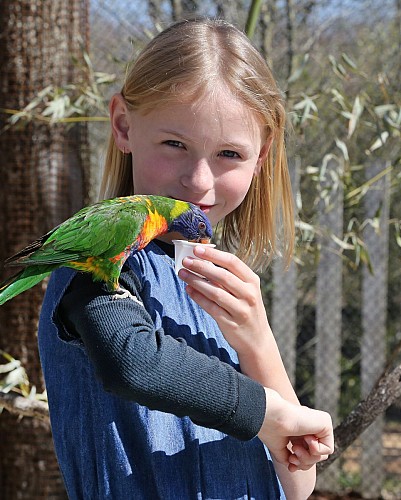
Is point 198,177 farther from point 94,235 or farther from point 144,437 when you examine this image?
point 144,437

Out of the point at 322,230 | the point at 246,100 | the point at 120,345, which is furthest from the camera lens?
the point at 322,230

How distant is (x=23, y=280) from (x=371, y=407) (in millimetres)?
828

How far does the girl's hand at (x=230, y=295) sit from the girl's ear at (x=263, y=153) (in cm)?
33

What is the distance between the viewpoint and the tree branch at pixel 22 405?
150 centimetres

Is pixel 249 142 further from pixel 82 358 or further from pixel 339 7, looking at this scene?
pixel 339 7

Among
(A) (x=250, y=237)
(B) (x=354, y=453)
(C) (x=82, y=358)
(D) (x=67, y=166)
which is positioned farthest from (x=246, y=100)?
(B) (x=354, y=453)

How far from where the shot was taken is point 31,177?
7.19 feet

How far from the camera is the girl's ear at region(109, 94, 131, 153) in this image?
3.56ft

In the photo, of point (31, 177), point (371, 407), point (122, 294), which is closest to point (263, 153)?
point (122, 294)

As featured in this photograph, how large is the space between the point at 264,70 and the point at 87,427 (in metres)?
0.60

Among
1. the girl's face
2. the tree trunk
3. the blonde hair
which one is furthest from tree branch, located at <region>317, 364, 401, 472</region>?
the tree trunk

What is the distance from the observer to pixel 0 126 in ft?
7.29

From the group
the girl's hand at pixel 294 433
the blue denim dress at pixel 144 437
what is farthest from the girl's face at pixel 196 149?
the girl's hand at pixel 294 433

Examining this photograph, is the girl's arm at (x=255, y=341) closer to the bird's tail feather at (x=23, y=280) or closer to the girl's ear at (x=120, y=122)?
the bird's tail feather at (x=23, y=280)
